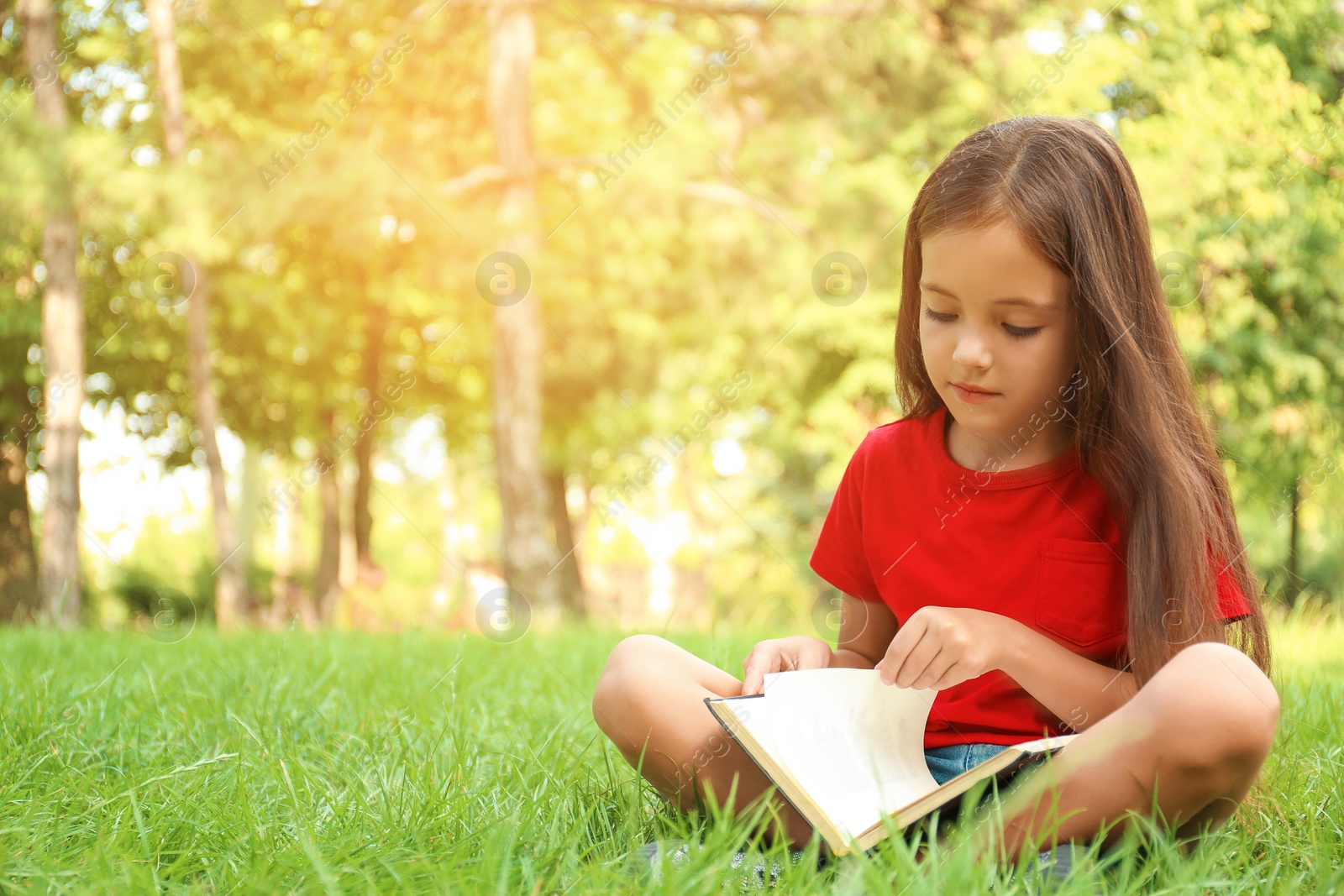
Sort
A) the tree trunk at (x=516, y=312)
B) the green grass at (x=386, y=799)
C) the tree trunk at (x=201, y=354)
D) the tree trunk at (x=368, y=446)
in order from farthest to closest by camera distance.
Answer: the tree trunk at (x=368, y=446) < the tree trunk at (x=516, y=312) < the tree trunk at (x=201, y=354) < the green grass at (x=386, y=799)

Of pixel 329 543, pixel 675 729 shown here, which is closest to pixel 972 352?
pixel 675 729

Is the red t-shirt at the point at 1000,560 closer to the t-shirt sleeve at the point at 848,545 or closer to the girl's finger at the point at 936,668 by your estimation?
the t-shirt sleeve at the point at 848,545

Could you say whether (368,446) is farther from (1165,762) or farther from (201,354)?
(1165,762)

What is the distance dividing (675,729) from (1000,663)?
0.47 metres

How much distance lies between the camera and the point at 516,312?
27.1 feet

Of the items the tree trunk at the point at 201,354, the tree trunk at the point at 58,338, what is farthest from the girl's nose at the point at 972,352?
the tree trunk at the point at 201,354

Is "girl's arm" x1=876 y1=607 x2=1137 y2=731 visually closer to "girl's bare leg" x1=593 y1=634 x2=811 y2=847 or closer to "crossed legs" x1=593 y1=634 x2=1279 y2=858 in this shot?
"crossed legs" x1=593 y1=634 x2=1279 y2=858

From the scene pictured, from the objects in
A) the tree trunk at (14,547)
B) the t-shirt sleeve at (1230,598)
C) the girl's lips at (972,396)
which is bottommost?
the tree trunk at (14,547)

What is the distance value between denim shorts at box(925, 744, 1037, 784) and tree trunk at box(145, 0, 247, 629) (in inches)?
279

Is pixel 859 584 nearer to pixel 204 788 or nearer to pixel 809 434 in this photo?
pixel 204 788

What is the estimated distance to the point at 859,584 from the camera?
183cm

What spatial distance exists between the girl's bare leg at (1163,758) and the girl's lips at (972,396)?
1.41ft

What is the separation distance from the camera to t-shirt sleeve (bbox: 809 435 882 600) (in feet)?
6.01

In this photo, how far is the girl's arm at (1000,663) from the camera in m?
1.33
